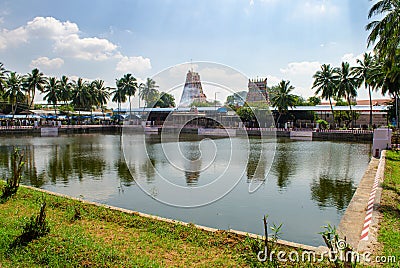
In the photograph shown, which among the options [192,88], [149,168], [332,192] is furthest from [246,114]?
[332,192]

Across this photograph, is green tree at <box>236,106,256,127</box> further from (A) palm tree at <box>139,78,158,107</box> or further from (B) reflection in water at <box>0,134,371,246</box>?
(B) reflection in water at <box>0,134,371,246</box>

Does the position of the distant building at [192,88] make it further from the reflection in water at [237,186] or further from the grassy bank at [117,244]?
the grassy bank at [117,244]

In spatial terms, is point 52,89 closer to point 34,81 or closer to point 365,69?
point 34,81

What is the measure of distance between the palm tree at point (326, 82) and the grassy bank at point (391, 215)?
108ft

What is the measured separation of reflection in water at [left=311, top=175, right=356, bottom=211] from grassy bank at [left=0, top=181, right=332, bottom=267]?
17.8 feet

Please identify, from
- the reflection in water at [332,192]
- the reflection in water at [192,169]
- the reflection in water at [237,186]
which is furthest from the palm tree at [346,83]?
the reflection in water at [332,192]

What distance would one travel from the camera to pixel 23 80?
158 ft

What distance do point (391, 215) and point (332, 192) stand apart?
4457 mm

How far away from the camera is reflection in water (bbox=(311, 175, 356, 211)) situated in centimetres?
953

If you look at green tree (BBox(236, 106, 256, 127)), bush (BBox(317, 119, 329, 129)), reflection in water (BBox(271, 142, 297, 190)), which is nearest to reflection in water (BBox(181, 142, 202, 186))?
reflection in water (BBox(271, 142, 297, 190))

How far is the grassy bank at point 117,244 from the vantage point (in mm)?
4355

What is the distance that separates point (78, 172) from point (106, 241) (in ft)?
33.7

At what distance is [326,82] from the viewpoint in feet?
139

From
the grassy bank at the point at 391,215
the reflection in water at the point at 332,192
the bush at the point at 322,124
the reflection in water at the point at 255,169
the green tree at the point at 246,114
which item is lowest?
the reflection in water at the point at 332,192
